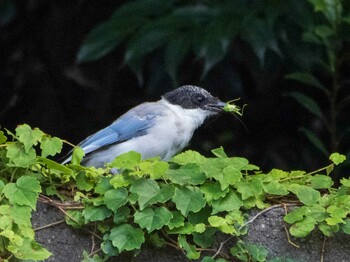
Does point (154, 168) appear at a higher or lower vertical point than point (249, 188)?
higher

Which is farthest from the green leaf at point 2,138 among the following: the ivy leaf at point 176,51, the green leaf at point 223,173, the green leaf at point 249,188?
the ivy leaf at point 176,51

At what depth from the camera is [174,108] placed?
683 cm

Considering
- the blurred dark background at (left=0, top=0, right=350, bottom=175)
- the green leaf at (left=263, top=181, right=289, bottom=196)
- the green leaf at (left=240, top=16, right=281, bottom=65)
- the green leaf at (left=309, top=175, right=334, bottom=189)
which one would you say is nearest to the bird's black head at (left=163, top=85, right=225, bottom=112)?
the blurred dark background at (left=0, top=0, right=350, bottom=175)

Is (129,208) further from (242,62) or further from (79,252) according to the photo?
(242,62)

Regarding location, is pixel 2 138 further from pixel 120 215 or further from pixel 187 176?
pixel 187 176

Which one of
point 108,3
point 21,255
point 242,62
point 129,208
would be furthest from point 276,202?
point 108,3

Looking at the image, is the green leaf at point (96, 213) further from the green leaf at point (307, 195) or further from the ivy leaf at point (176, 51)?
the ivy leaf at point (176, 51)

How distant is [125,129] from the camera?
6512 millimetres

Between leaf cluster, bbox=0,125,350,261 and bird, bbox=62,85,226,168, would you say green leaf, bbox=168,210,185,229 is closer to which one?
leaf cluster, bbox=0,125,350,261

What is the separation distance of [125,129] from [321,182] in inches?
70.5

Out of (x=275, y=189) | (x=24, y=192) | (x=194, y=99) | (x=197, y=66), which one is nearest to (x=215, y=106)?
(x=194, y=99)

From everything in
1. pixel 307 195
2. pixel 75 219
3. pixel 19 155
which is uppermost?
pixel 19 155

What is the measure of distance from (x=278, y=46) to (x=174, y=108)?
0.79 meters

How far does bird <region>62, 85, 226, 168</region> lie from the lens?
20.9 feet
